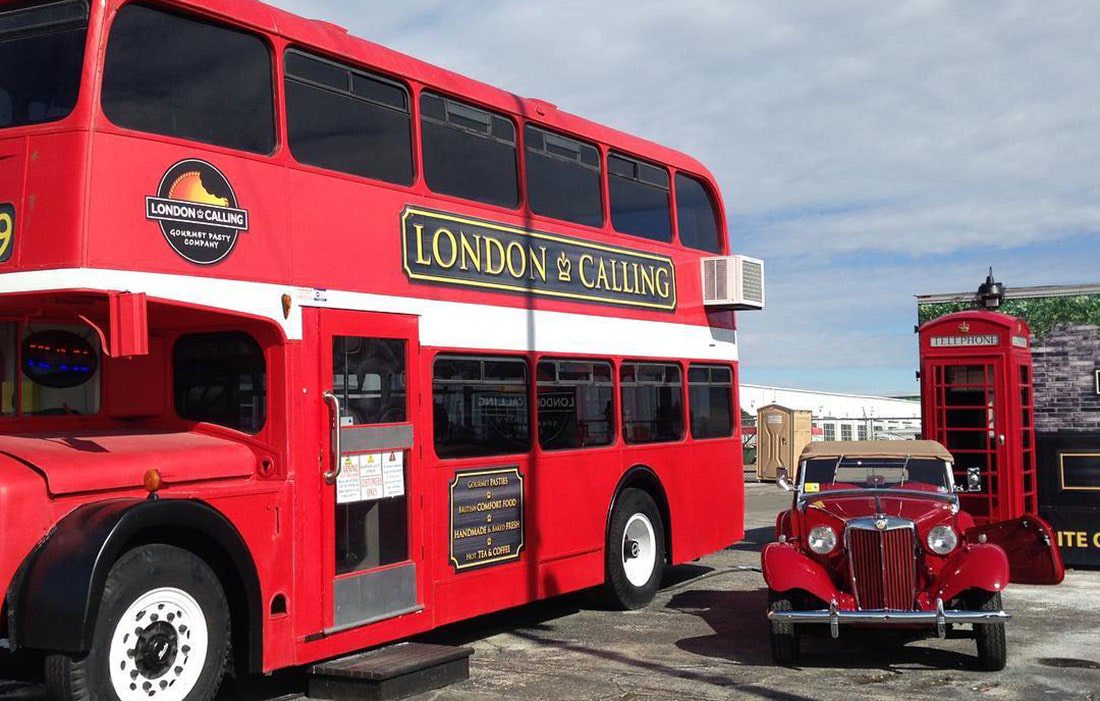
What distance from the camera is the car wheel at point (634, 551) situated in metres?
11.0

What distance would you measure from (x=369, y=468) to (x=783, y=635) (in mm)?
3073

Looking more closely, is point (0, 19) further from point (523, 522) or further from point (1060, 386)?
point (1060, 386)

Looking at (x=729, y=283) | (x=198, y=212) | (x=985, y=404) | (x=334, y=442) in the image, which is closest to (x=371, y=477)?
(x=334, y=442)

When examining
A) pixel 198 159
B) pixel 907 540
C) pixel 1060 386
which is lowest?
pixel 907 540

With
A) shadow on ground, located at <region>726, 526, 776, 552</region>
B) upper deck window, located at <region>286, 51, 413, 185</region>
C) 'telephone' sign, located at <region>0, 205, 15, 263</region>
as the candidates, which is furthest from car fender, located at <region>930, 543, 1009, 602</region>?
shadow on ground, located at <region>726, 526, 776, 552</region>

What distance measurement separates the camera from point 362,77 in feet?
27.3

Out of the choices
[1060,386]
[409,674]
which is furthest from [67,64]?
[1060,386]

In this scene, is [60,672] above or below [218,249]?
below

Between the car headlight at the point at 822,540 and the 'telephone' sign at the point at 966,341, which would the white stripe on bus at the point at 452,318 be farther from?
the car headlight at the point at 822,540

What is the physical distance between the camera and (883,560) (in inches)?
337

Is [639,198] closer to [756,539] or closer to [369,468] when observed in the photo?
[369,468]

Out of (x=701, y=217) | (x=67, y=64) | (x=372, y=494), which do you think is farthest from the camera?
(x=701, y=217)

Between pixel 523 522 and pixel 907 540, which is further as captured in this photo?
pixel 523 522

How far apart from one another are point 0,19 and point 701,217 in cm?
766
